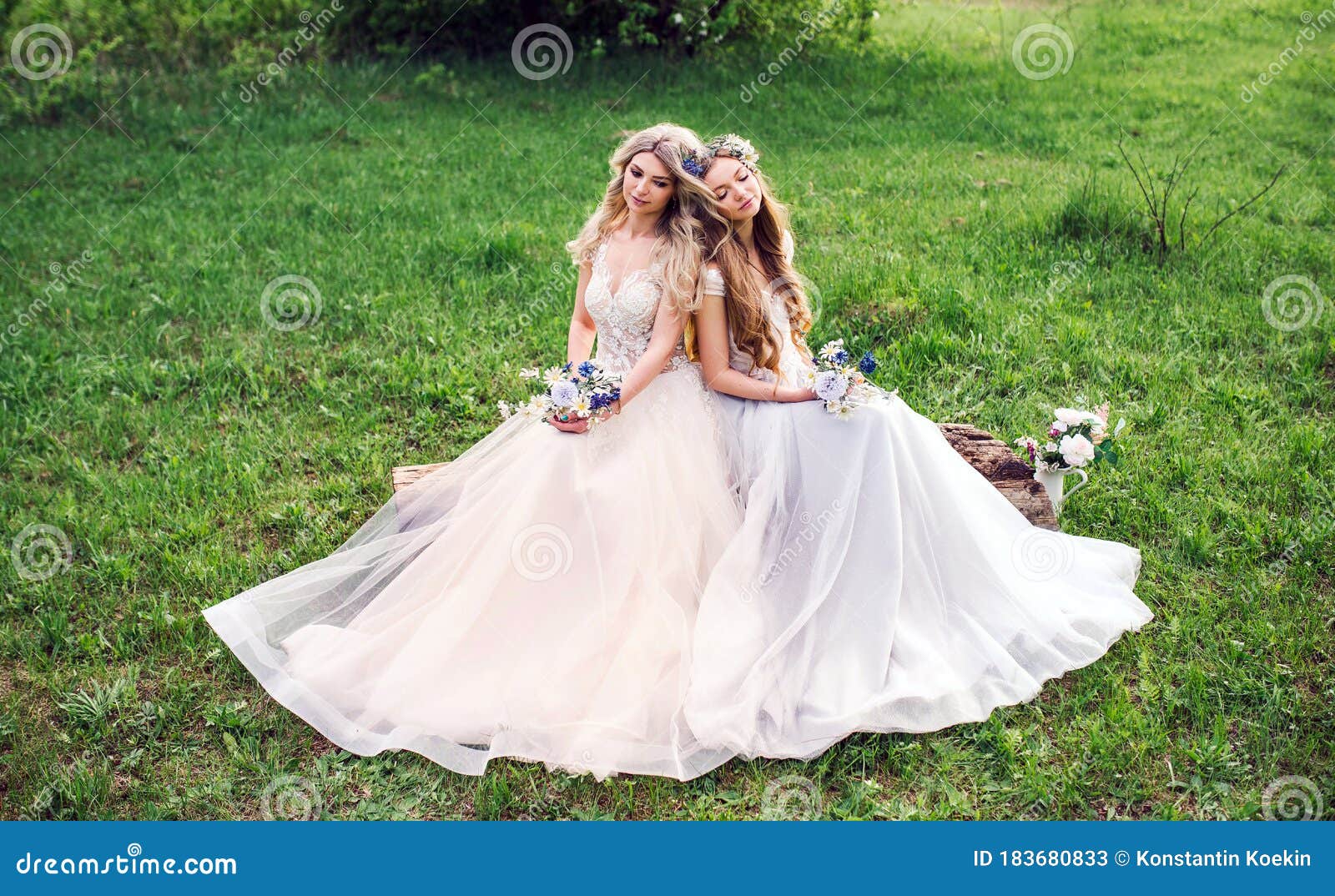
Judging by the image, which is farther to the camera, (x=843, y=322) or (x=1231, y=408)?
(x=843, y=322)

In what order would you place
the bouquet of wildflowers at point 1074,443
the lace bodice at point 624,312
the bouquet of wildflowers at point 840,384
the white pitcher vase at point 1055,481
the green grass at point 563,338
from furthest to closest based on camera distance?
1. the white pitcher vase at point 1055,481
2. the bouquet of wildflowers at point 1074,443
3. the lace bodice at point 624,312
4. the bouquet of wildflowers at point 840,384
5. the green grass at point 563,338

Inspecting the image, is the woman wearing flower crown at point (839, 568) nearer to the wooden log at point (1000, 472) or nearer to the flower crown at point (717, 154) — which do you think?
the flower crown at point (717, 154)

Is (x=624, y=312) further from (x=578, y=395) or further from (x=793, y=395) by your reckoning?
(x=793, y=395)

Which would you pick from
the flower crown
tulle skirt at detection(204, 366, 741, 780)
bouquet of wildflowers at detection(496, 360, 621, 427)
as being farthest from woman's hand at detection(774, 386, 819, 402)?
the flower crown

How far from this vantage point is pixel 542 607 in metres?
4.36

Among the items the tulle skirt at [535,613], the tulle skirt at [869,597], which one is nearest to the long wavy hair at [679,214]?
the tulle skirt at [535,613]

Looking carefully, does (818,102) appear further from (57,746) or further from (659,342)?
(57,746)

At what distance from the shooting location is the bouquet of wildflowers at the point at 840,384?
Answer: 14.3 feet

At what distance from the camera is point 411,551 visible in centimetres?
478

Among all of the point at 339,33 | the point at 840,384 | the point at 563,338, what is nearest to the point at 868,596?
the point at 840,384

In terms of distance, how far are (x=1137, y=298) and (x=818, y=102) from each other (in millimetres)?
4500

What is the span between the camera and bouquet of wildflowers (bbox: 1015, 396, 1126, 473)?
195 inches

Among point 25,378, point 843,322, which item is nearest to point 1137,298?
point 843,322

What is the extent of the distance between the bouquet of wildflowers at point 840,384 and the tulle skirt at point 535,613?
21.0 inches
